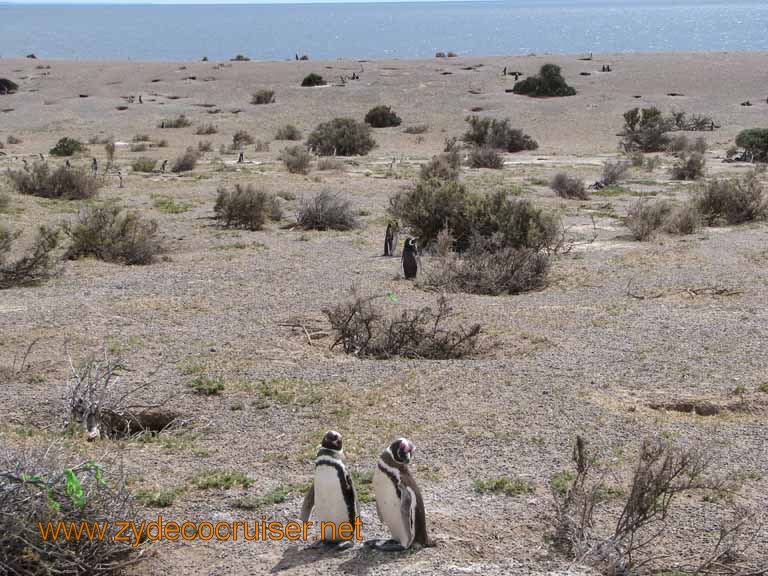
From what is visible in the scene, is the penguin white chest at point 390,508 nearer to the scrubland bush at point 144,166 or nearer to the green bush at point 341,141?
the scrubland bush at point 144,166

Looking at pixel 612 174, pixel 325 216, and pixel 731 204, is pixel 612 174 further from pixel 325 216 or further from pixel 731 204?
pixel 325 216

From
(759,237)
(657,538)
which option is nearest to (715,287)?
(759,237)

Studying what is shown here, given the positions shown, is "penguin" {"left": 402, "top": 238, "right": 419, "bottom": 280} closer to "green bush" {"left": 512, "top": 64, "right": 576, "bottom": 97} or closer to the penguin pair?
the penguin pair

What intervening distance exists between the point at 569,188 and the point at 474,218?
6706 mm

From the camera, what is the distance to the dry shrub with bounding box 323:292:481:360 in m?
9.29

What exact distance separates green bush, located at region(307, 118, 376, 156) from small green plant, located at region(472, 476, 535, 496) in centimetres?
2338

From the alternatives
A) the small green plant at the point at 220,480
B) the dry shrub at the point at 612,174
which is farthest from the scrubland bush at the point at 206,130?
the small green plant at the point at 220,480

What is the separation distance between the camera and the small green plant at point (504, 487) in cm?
608

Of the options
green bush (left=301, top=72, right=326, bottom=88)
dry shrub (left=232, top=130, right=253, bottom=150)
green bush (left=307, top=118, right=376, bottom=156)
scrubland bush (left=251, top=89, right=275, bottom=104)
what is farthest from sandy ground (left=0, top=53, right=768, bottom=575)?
green bush (left=301, top=72, right=326, bottom=88)

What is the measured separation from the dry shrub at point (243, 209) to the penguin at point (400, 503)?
38.4ft

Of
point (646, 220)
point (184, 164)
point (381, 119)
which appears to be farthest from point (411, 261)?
point (381, 119)

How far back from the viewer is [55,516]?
4668 mm

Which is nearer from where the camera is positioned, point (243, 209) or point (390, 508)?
point (390, 508)

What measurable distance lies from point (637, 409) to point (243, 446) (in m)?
3.08
